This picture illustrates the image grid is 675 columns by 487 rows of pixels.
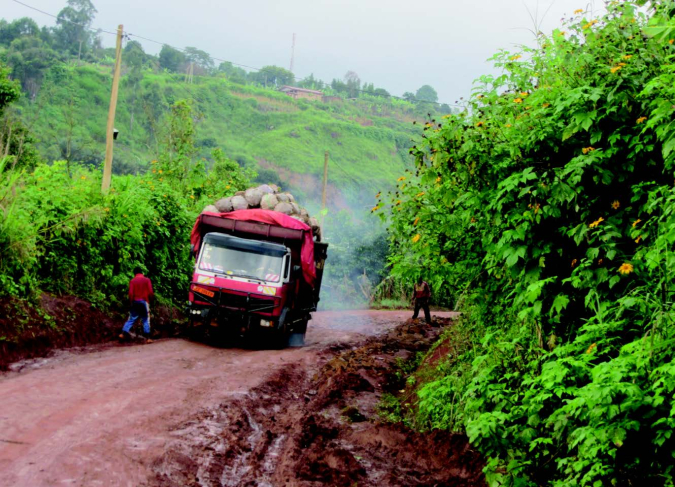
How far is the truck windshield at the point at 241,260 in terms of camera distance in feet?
51.1

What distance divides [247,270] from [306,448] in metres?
8.08

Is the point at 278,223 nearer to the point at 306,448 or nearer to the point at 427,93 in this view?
the point at 306,448

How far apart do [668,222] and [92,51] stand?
121m

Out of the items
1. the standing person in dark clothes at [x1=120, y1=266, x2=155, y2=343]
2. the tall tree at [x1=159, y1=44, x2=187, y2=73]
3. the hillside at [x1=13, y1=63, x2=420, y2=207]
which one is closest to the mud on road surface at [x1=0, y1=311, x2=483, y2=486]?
the standing person in dark clothes at [x1=120, y1=266, x2=155, y2=343]

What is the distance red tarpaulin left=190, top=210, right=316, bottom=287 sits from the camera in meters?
16.1

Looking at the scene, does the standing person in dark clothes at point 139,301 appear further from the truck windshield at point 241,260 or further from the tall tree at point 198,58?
the tall tree at point 198,58

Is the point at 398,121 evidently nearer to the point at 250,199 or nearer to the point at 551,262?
the point at 250,199

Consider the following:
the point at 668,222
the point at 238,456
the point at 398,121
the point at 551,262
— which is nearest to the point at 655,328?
the point at 668,222

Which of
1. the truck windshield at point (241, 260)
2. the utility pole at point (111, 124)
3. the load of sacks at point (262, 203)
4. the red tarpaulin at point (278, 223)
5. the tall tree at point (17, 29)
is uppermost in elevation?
the tall tree at point (17, 29)

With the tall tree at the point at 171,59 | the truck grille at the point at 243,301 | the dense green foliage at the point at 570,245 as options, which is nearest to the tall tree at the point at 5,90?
the truck grille at the point at 243,301

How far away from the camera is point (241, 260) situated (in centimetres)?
1570

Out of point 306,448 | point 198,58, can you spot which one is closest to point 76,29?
point 198,58

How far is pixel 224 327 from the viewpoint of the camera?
51.0 ft

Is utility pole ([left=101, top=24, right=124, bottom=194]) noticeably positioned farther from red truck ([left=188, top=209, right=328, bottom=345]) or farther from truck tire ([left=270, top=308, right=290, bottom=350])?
truck tire ([left=270, top=308, right=290, bottom=350])
